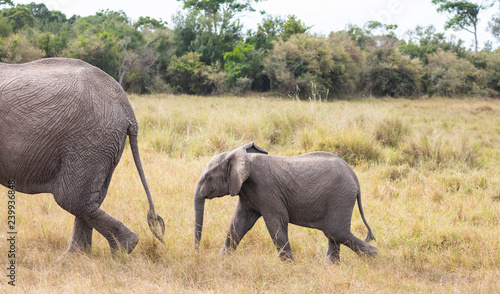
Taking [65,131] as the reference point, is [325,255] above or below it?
below

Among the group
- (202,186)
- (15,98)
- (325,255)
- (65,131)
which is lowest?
(325,255)

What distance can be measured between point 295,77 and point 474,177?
766 inches

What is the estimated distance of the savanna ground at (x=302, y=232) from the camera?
3.22 metres

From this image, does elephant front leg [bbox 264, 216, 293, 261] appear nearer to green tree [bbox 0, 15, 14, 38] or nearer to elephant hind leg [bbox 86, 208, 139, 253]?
elephant hind leg [bbox 86, 208, 139, 253]

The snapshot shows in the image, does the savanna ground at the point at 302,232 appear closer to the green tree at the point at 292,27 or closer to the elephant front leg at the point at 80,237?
the elephant front leg at the point at 80,237

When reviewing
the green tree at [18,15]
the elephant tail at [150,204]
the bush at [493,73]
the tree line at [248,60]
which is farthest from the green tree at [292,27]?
the elephant tail at [150,204]

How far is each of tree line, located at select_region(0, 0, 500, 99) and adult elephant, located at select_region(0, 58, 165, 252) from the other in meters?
20.2

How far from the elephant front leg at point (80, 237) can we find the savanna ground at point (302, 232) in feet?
0.42

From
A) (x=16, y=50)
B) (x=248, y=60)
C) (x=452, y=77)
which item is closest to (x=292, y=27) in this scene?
(x=248, y=60)

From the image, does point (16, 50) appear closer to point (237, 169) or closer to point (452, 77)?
point (237, 169)

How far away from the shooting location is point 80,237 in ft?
12.4

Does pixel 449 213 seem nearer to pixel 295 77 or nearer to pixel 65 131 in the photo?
pixel 65 131

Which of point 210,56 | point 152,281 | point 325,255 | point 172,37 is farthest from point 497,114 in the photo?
point 172,37

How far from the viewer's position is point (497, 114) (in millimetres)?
15250
